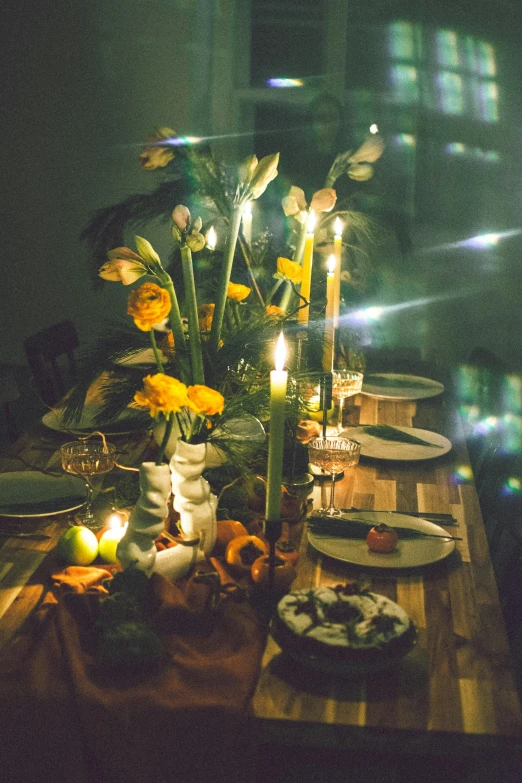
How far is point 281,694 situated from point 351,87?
11.2 feet

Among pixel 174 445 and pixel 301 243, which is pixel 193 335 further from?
pixel 301 243

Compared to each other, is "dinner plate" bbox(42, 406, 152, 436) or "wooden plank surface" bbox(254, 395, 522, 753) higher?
"dinner plate" bbox(42, 406, 152, 436)

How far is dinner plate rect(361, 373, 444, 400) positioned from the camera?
8.12ft

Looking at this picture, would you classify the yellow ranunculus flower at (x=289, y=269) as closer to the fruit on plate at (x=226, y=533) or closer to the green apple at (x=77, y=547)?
the fruit on plate at (x=226, y=533)

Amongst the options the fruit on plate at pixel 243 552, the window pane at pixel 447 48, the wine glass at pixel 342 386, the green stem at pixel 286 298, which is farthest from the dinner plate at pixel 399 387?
the window pane at pixel 447 48

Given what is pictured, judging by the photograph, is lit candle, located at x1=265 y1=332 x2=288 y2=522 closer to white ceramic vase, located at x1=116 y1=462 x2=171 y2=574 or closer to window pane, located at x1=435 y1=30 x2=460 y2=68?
white ceramic vase, located at x1=116 y1=462 x2=171 y2=574

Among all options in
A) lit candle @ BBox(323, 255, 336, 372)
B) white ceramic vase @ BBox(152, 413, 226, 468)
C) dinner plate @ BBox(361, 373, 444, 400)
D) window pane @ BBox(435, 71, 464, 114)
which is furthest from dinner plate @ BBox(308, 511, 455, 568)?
window pane @ BBox(435, 71, 464, 114)

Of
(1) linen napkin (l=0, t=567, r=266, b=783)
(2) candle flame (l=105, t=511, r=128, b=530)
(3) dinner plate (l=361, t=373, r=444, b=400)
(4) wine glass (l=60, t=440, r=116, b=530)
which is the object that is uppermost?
(4) wine glass (l=60, t=440, r=116, b=530)

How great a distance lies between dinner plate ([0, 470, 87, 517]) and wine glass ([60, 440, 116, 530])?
0.03 meters

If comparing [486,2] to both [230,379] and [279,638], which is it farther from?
[279,638]

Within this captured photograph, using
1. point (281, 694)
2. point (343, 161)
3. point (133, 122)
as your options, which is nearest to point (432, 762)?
point (281, 694)

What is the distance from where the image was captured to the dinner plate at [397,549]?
1.29 metres

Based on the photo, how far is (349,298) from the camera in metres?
2.64

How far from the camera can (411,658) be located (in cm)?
104
